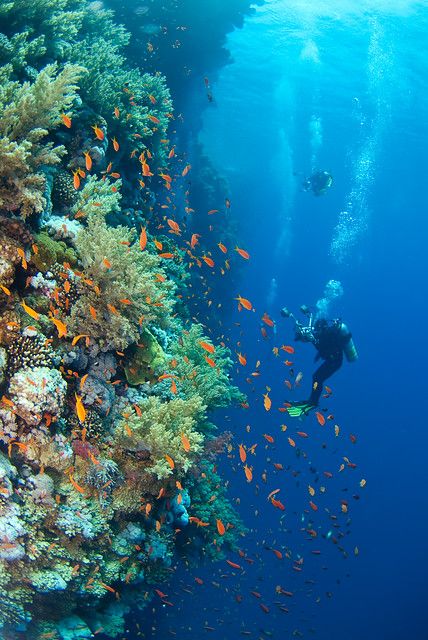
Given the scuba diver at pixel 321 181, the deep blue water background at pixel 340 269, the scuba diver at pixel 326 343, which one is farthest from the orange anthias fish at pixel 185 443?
the scuba diver at pixel 321 181

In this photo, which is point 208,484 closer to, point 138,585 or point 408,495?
point 138,585

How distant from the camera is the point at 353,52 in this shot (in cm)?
2928

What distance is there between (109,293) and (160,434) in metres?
1.92

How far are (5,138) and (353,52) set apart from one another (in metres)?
33.0

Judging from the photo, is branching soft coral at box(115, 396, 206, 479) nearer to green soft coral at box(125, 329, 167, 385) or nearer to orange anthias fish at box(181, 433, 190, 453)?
orange anthias fish at box(181, 433, 190, 453)

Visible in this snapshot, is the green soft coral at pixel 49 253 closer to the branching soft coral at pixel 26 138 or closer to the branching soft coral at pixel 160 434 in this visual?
the branching soft coral at pixel 26 138

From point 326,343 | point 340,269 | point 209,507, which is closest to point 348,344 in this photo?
point 326,343

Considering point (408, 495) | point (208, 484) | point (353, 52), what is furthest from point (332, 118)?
point (408, 495)

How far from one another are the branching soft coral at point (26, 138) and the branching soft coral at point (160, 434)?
2788mm

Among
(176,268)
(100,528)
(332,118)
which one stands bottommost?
A: (100,528)

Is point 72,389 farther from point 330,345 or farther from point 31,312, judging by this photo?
point 330,345

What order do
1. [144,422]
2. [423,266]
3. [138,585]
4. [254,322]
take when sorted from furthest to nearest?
[254,322], [423,266], [138,585], [144,422]

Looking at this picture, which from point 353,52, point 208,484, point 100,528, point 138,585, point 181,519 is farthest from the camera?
point 353,52

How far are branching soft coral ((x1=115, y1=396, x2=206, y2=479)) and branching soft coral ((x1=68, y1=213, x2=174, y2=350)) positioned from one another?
0.94 metres
